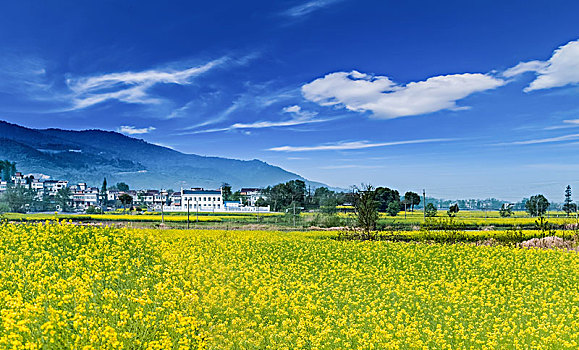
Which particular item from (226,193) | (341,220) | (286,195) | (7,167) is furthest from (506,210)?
(7,167)

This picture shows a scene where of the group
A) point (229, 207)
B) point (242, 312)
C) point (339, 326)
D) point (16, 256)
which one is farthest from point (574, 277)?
point (229, 207)

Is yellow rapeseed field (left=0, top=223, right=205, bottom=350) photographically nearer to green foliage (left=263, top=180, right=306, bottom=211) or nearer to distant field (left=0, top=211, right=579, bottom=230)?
distant field (left=0, top=211, right=579, bottom=230)

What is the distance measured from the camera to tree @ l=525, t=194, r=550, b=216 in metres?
53.7

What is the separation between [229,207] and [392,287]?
2860 inches

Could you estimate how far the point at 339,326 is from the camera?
6840mm

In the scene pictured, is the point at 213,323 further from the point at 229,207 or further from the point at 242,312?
the point at 229,207

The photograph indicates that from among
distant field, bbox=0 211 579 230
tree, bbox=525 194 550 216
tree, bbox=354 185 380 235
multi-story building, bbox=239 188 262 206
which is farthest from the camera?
multi-story building, bbox=239 188 262 206

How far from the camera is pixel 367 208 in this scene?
73.4 feet

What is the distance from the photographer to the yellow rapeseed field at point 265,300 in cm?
595

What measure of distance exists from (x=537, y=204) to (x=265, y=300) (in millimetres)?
53358

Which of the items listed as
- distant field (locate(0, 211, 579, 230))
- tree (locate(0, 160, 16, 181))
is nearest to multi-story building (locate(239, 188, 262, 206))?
distant field (locate(0, 211, 579, 230))

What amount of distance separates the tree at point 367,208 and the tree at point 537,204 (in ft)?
124

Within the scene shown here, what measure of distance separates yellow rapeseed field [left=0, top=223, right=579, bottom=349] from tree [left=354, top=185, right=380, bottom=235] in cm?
755

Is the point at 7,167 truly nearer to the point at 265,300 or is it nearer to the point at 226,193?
the point at 226,193
